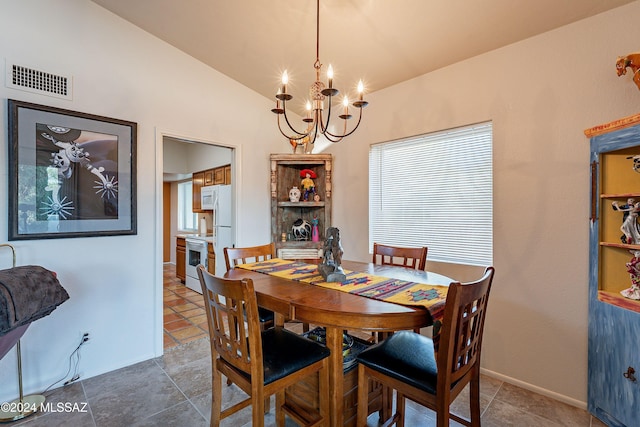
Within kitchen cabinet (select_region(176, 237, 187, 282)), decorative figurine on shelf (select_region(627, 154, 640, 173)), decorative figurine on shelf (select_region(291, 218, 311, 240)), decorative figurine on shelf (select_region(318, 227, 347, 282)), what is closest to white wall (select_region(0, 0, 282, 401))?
decorative figurine on shelf (select_region(291, 218, 311, 240))

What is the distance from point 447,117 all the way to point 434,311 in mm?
1924

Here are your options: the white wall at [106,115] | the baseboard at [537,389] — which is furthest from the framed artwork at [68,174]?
the baseboard at [537,389]

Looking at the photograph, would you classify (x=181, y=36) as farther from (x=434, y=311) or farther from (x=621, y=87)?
(x=621, y=87)

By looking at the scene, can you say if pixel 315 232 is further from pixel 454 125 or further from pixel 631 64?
pixel 631 64

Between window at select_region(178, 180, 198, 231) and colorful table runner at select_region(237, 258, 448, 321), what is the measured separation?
196 inches

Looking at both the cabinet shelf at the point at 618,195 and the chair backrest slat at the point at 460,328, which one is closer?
the chair backrest slat at the point at 460,328

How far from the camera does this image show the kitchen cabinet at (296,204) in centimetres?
356

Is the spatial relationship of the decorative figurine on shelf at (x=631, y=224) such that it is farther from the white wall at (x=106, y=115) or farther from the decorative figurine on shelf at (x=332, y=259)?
the white wall at (x=106, y=115)

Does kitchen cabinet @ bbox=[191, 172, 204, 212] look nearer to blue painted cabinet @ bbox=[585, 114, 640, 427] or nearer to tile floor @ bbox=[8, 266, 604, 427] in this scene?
tile floor @ bbox=[8, 266, 604, 427]

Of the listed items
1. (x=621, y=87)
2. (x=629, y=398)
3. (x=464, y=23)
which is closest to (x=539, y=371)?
(x=629, y=398)

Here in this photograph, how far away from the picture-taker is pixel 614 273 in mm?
1832

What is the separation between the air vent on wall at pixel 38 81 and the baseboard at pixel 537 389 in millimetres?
3993

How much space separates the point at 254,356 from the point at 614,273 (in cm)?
222

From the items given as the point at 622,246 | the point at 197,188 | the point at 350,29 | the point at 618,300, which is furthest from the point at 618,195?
the point at 197,188
